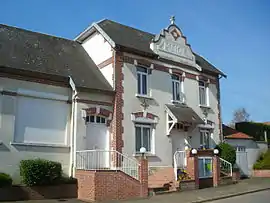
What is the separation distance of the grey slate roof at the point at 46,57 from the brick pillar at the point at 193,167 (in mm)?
5397

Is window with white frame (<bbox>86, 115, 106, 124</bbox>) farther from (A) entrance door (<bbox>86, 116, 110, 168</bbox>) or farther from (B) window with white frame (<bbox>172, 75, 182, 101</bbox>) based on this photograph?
(B) window with white frame (<bbox>172, 75, 182, 101</bbox>)

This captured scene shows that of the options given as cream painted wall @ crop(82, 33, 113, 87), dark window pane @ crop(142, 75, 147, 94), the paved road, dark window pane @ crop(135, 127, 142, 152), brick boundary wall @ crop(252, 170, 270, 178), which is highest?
cream painted wall @ crop(82, 33, 113, 87)

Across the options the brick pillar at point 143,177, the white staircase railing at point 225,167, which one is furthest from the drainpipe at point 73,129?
the white staircase railing at point 225,167

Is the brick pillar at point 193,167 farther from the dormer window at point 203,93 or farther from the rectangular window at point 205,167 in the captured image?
the dormer window at point 203,93

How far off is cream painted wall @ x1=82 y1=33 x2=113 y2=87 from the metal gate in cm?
1077

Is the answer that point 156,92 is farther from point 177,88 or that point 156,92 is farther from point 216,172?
point 216,172

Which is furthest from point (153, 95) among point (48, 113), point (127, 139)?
point (48, 113)

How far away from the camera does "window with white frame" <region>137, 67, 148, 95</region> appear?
18.8 metres

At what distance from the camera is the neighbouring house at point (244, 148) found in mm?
23234

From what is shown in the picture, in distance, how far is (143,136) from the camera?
18250 mm

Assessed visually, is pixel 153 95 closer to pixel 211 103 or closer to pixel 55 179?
pixel 211 103

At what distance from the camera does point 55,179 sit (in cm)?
1473

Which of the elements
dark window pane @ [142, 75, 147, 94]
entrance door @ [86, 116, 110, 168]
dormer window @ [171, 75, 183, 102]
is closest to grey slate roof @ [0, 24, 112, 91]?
entrance door @ [86, 116, 110, 168]

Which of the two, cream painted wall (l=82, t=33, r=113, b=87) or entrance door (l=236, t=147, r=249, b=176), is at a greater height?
cream painted wall (l=82, t=33, r=113, b=87)
